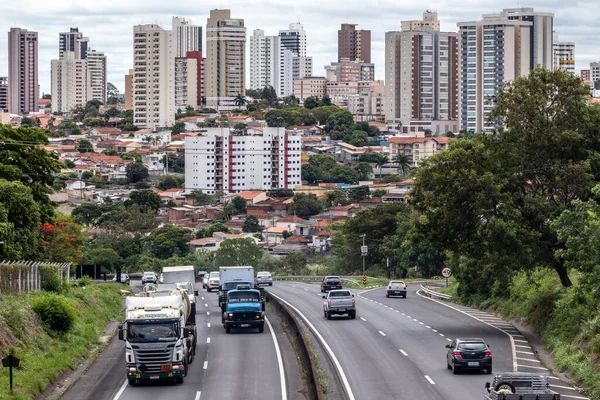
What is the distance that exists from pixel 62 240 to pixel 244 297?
35.5 metres

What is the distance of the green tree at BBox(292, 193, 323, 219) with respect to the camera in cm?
18588

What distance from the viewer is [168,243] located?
422 ft

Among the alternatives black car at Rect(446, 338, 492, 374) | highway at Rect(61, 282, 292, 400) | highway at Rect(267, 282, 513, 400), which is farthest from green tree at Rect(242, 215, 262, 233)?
black car at Rect(446, 338, 492, 374)

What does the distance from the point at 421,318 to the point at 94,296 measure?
1588cm

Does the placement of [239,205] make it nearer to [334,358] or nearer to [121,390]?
[334,358]

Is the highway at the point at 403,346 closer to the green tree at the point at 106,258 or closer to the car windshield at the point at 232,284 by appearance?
the car windshield at the point at 232,284

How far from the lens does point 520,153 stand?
46.2 metres

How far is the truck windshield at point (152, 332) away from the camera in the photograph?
32.7 meters

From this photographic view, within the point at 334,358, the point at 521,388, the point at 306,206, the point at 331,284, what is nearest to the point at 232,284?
the point at 331,284

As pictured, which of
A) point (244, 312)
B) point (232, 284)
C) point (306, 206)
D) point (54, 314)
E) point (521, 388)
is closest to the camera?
point (521, 388)

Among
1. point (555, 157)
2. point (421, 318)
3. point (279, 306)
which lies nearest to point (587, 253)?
point (555, 157)

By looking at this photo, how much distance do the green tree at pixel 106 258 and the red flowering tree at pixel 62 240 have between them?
24.9 metres

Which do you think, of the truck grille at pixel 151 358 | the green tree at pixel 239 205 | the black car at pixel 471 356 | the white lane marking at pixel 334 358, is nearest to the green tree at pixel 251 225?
the green tree at pixel 239 205

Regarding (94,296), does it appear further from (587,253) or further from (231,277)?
(587,253)
